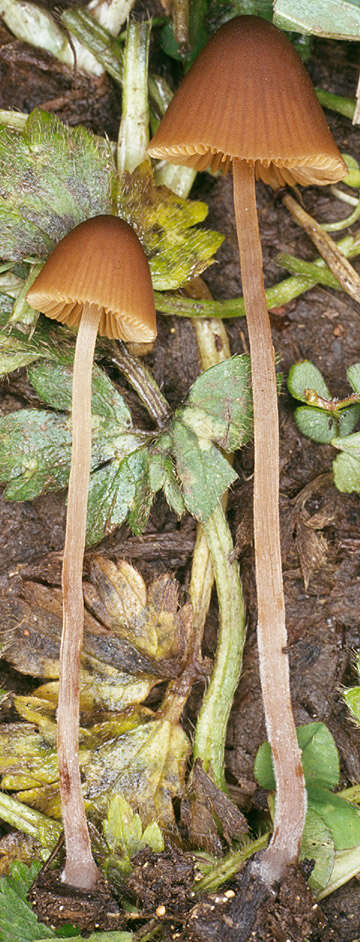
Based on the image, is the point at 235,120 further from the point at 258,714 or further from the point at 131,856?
the point at 131,856

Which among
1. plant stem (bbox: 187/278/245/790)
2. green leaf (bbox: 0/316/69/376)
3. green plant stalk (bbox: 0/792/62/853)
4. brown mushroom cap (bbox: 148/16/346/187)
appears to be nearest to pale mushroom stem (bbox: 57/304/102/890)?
green plant stalk (bbox: 0/792/62/853)

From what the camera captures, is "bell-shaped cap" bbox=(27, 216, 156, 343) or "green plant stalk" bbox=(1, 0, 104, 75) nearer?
"bell-shaped cap" bbox=(27, 216, 156, 343)

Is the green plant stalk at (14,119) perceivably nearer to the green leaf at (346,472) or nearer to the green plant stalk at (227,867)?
the green leaf at (346,472)

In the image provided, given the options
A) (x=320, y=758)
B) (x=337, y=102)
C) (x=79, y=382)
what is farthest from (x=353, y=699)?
(x=337, y=102)

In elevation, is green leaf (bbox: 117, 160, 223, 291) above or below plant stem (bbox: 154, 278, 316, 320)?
above

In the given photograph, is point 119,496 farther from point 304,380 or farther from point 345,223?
point 345,223

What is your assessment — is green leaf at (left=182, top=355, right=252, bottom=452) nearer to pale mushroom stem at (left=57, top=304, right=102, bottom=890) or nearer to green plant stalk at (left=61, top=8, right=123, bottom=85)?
pale mushroom stem at (left=57, top=304, right=102, bottom=890)

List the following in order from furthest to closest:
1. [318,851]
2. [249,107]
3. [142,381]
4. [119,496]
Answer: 1. [142,381]
2. [119,496]
3. [318,851]
4. [249,107]
